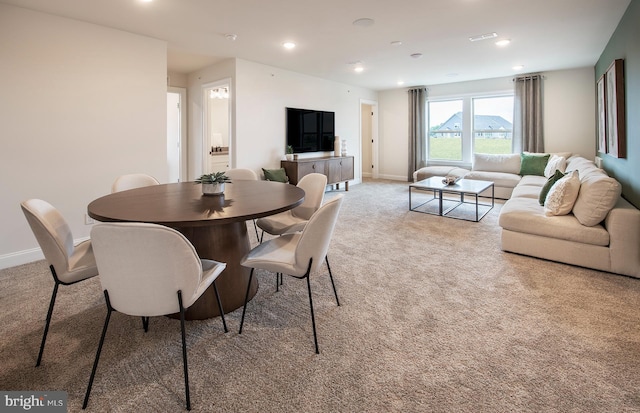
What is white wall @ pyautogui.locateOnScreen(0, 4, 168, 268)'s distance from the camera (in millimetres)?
3109

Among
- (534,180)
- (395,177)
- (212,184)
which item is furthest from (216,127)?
(534,180)

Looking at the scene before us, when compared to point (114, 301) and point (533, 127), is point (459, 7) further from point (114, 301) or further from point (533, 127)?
point (533, 127)

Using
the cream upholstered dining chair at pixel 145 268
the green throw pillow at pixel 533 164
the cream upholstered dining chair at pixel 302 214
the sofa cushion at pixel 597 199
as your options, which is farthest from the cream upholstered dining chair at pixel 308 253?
the green throw pillow at pixel 533 164

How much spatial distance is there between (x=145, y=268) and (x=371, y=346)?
4.16 ft

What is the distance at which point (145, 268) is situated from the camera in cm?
136

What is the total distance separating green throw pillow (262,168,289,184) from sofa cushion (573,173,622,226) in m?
4.03

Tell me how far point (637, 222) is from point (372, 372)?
2.67 metres

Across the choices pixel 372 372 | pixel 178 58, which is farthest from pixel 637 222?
pixel 178 58

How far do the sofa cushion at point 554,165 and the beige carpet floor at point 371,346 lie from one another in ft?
9.89

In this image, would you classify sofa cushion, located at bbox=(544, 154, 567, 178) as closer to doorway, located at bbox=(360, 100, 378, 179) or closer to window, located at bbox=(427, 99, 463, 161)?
window, located at bbox=(427, 99, 463, 161)

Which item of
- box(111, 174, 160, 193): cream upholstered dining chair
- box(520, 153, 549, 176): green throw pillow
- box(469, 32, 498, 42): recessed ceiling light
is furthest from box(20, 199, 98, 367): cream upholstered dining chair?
box(520, 153, 549, 176): green throw pillow

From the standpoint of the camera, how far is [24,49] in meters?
3.12

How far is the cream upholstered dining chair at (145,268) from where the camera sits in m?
1.30

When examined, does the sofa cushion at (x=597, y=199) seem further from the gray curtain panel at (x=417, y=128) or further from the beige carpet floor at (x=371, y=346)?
the gray curtain panel at (x=417, y=128)
